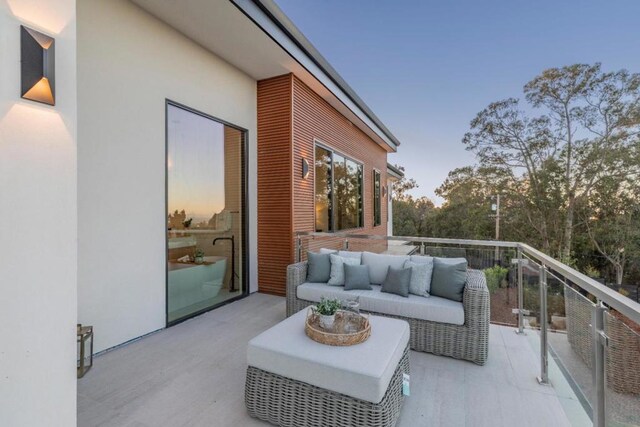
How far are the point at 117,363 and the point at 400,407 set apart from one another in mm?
2516

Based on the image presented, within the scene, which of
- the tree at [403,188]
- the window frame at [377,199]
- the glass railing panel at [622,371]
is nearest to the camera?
the glass railing panel at [622,371]

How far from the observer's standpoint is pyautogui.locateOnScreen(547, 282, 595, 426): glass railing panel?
5.48 feet

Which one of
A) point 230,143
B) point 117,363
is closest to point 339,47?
point 230,143

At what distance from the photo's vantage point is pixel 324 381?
5.91 feet

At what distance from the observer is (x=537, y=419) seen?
2.03 m

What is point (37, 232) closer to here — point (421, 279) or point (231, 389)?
point (231, 389)

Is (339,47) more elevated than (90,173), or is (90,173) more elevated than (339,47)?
(339,47)

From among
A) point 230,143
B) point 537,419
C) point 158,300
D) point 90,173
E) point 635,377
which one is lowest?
point 537,419

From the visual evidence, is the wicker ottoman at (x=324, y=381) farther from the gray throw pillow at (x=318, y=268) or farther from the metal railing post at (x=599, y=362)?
the gray throw pillow at (x=318, y=268)

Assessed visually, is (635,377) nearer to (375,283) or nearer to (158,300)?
(375,283)

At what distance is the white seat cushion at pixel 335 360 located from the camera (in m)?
1.72

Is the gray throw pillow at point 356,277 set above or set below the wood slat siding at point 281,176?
below

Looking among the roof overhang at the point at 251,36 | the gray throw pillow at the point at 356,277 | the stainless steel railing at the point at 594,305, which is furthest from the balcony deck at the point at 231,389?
the roof overhang at the point at 251,36

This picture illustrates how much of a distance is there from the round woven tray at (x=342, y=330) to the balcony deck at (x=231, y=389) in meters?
0.63
